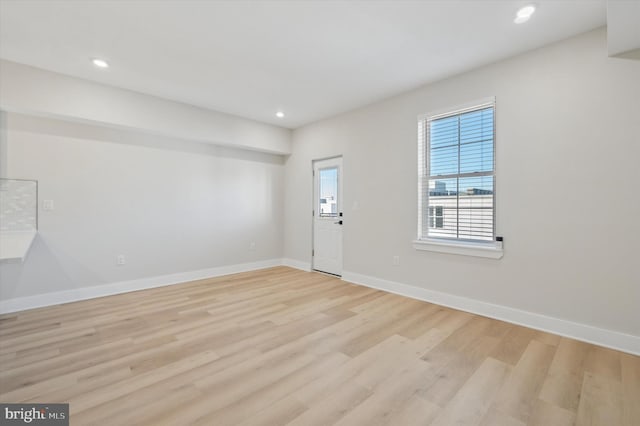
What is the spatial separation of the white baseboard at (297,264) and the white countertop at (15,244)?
3896 millimetres

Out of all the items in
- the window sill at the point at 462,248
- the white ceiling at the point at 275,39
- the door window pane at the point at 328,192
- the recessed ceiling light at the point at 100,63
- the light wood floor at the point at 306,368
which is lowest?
the light wood floor at the point at 306,368

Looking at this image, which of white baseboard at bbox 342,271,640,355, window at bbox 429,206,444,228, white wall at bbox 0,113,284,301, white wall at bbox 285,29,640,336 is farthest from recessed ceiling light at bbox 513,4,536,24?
white wall at bbox 0,113,284,301

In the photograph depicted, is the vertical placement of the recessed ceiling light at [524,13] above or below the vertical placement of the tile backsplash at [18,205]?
above

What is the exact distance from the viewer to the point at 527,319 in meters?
2.93

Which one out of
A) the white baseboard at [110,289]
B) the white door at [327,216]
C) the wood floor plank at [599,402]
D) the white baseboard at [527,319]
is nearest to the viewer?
the wood floor plank at [599,402]

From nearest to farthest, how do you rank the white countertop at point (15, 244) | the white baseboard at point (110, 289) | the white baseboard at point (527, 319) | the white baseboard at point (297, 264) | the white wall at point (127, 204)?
1. the white baseboard at point (527, 319)
2. the white countertop at point (15, 244)
3. the white baseboard at point (110, 289)
4. the white wall at point (127, 204)
5. the white baseboard at point (297, 264)

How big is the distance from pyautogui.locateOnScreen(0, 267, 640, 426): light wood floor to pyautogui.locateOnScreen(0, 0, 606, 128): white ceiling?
2.86 m

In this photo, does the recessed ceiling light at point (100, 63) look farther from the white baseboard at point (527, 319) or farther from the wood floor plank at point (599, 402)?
the wood floor plank at point (599, 402)

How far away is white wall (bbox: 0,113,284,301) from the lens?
352 cm

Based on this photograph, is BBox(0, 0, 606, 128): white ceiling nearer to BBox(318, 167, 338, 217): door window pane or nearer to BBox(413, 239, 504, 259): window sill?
BBox(318, 167, 338, 217): door window pane

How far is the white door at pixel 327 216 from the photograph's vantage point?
510 cm

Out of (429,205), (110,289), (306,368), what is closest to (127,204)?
(110,289)

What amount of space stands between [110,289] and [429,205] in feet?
15.1

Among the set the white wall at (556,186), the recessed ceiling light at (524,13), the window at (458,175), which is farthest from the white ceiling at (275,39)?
the window at (458,175)
